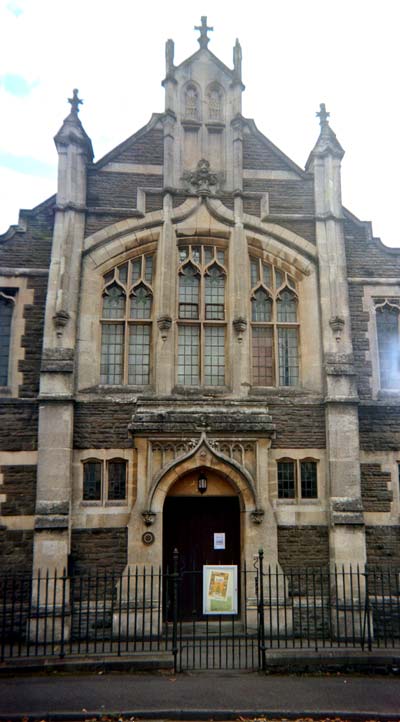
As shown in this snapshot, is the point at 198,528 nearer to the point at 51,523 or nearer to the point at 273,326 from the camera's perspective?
the point at 51,523

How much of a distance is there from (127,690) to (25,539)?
4776 millimetres

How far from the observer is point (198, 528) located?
13570mm

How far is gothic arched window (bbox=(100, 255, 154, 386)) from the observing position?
14125mm

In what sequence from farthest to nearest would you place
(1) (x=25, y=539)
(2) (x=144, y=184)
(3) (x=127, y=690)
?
(2) (x=144, y=184) < (1) (x=25, y=539) < (3) (x=127, y=690)

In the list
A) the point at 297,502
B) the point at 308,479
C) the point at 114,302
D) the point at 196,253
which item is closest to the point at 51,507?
the point at 114,302

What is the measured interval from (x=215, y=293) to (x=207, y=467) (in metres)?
4.14

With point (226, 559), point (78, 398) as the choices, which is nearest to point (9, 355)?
point (78, 398)

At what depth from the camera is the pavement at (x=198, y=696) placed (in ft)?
26.8

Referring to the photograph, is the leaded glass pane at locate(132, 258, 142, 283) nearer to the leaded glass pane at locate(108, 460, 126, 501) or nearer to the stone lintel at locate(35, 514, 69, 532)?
the leaded glass pane at locate(108, 460, 126, 501)

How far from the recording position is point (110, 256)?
14.4 meters

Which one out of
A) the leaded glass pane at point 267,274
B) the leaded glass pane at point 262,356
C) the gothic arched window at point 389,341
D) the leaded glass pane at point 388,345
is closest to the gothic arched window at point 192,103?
the leaded glass pane at point 267,274

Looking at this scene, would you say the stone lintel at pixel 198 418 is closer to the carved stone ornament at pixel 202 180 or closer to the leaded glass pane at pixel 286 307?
the leaded glass pane at pixel 286 307

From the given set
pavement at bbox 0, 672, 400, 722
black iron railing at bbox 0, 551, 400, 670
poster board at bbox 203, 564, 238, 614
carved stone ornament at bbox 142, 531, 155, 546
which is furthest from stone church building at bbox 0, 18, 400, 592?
pavement at bbox 0, 672, 400, 722

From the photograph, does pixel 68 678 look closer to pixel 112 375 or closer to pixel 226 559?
pixel 226 559
